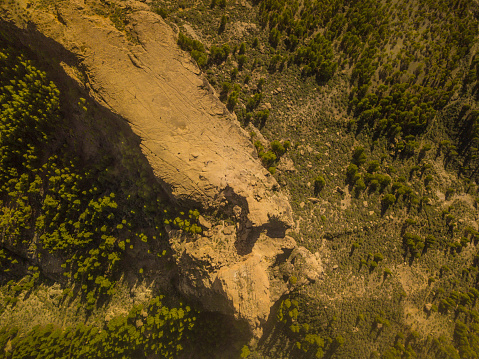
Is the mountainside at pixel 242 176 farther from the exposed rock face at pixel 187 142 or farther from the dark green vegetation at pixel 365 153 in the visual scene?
the dark green vegetation at pixel 365 153

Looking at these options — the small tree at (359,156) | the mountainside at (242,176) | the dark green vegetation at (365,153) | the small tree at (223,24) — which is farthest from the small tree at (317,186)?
the small tree at (223,24)

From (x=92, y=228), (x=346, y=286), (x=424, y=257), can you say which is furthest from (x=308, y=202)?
(x=92, y=228)

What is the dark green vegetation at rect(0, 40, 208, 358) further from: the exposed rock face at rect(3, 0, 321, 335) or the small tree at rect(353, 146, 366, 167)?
the small tree at rect(353, 146, 366, 167)

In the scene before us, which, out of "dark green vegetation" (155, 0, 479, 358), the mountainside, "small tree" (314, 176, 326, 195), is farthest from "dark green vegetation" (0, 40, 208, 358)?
"small tree" (314, 176, 326, 195)

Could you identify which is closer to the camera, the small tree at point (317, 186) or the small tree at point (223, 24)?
the small tree at point (317, 186)

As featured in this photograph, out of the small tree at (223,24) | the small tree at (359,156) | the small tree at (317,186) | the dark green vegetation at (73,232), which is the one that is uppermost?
the small tree at (223,24)

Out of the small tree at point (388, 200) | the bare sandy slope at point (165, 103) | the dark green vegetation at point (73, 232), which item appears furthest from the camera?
the small tree at point (388, 200)

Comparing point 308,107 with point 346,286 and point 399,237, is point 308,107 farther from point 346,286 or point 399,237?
point 346,286
